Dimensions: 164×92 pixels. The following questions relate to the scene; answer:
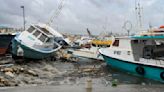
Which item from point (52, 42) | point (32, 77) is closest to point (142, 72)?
point (32, 77)

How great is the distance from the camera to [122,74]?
24.6m

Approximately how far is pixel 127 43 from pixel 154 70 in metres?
4.97

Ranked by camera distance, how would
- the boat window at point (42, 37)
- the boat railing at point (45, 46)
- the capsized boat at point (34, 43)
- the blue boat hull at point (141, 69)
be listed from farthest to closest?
the boat window at point (42, 37) < the boat railing at point (45, 46) < the capsized boat at point (34, 43) < the blue boat hull at point (141, 69)

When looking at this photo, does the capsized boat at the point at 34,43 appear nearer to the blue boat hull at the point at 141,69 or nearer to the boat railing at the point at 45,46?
the boat railing at the point at 45,46

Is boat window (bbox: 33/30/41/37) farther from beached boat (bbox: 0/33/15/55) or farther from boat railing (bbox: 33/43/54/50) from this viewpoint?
beached boat (bbox: 0/33/15/55)

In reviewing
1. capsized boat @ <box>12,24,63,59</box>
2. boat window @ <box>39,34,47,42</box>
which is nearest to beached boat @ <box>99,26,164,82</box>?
capsized boat @ <box>12,24,63,59</box>

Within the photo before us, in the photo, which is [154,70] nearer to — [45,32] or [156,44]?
[156,44]

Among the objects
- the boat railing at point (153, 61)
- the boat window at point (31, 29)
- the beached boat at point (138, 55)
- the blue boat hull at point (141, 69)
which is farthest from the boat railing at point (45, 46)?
the boat railing at point (153, 61)

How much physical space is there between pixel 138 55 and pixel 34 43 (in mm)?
15091

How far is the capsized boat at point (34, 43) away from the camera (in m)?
33.5

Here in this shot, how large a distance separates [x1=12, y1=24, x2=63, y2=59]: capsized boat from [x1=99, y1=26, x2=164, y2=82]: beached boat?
1002cm

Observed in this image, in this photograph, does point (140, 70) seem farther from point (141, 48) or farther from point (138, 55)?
point (141, 48)

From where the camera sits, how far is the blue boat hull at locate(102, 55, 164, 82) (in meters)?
20.5

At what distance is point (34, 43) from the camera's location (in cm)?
3547
